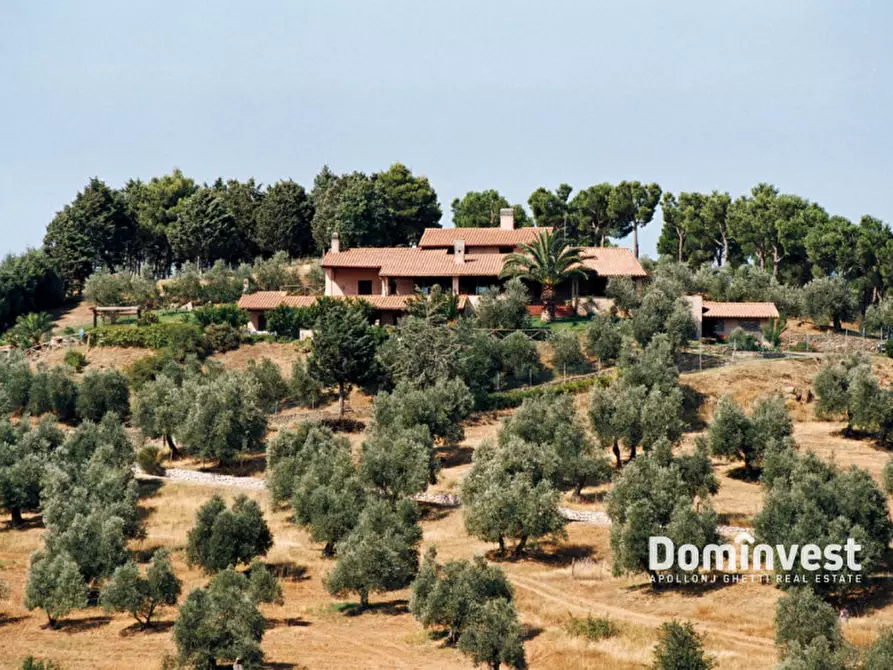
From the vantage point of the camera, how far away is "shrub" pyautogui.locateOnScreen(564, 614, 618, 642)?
43469 millimetres

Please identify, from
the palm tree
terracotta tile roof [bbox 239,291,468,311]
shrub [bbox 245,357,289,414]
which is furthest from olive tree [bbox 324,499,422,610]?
the palm tree

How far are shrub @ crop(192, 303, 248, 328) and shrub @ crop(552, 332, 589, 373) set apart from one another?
78.0 ft

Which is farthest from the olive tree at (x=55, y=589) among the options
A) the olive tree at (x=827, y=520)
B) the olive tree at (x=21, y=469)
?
the olive tree at (x=827, y=520)

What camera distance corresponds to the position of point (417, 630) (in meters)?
45.5

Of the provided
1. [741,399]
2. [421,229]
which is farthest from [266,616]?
[421,229]

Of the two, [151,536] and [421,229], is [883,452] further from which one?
[421,229]

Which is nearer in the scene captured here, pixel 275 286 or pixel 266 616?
pixel 266 616

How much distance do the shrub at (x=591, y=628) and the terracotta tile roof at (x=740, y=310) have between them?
40.8 meters

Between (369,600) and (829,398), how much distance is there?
3132 cm

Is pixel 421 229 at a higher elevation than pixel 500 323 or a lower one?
higher

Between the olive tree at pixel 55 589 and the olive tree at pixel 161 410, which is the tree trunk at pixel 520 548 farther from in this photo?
the olive tree at pixel 161 410

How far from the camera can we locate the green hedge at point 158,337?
8175cm

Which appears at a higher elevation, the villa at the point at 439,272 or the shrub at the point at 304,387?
the villa at the point at 439,272

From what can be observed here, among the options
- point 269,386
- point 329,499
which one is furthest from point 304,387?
point 329,499
